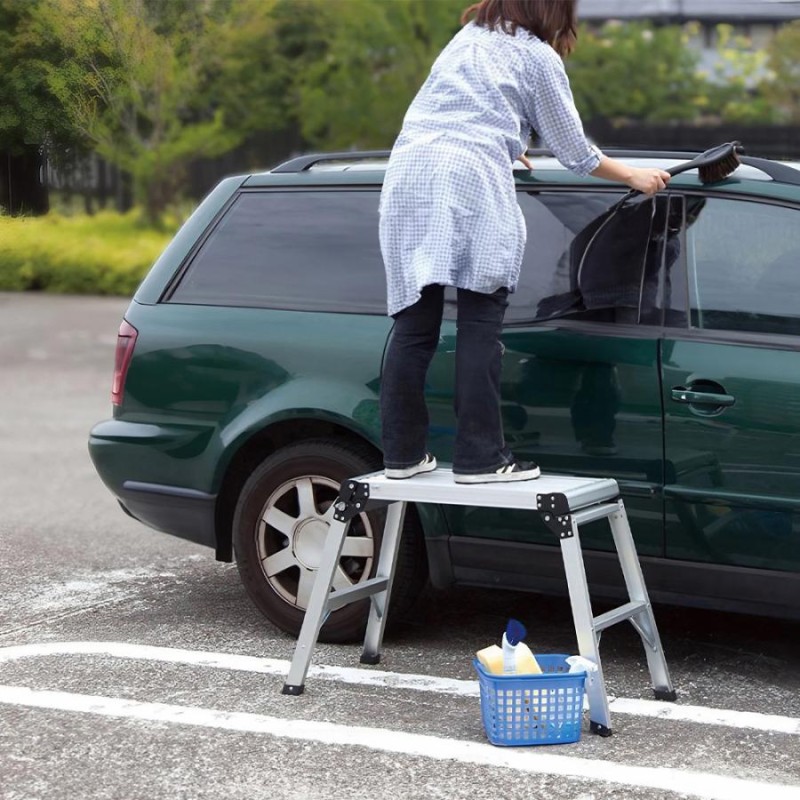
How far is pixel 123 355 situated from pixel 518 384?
4.96 ft

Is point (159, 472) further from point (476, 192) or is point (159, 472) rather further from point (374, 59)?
point (374, 59)

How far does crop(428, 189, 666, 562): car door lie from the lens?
459 centimetres

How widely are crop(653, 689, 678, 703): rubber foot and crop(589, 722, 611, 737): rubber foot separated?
406mm

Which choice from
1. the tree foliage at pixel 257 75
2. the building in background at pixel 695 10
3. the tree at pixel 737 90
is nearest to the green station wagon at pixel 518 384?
the tree foliage at pixel 257 75

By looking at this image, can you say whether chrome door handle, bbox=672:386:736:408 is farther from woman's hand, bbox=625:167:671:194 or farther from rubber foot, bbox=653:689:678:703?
rubber foot, bbox=653:689:678:703

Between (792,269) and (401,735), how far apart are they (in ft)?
5.97

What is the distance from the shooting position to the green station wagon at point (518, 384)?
449cm

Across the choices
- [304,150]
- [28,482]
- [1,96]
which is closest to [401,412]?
[1,96]

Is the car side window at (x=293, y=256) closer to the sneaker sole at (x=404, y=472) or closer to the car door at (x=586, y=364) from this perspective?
the car door at (x=586, y=364)

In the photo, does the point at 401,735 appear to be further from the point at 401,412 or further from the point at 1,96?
the point at 1,96

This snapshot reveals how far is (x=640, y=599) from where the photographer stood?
14.4 ft

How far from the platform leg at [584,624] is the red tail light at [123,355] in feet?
6.39

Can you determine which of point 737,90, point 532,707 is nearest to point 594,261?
point 532,707

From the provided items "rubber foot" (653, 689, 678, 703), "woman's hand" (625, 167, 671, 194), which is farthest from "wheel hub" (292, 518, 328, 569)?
"woman's hand" (625, 167, 671, 194)
